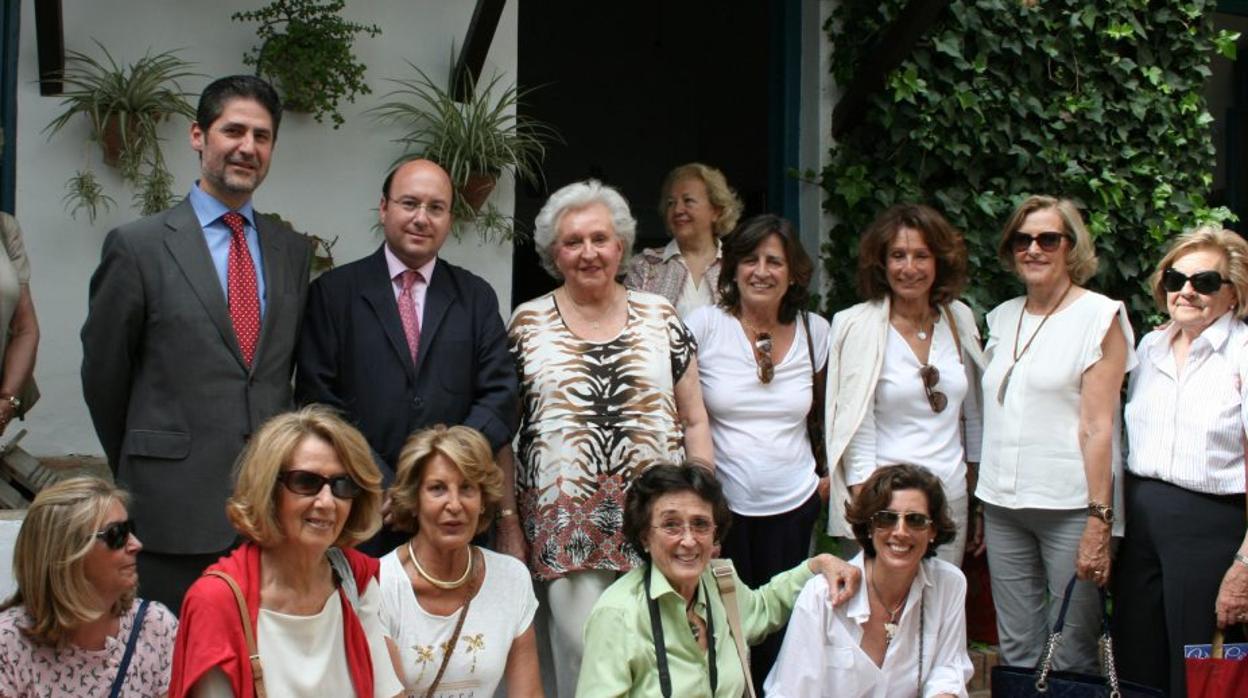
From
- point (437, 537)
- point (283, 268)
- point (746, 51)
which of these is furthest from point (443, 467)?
point (746, 51)

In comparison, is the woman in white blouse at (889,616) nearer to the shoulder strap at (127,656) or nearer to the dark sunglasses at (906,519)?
the dark sunglasses at (906,519)

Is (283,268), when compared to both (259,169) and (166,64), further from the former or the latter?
(166,64)

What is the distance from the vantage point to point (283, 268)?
11.2 feet

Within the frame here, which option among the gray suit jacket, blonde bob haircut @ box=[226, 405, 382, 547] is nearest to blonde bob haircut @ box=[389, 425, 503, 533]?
blonde bob haircut @ box=[226, 405, 382, 547]

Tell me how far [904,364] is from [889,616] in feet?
2.66

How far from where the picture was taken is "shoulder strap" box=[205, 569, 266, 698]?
2.71 m

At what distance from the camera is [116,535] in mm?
2934

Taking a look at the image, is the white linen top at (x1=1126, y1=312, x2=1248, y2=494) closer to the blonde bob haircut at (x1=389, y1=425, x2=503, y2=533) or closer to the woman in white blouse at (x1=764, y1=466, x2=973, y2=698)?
the woman in white blouse at (x1=764, y1=466, x2=973, y2=698)

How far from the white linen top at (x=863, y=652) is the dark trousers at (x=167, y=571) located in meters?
1.46

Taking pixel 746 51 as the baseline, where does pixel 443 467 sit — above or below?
below

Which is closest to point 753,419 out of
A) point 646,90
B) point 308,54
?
point 308,54

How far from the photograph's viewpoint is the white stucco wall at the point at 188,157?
463 centimetres

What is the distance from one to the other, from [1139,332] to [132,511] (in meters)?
4.41

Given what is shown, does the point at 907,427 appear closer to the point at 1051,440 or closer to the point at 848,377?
the point at 848,377
